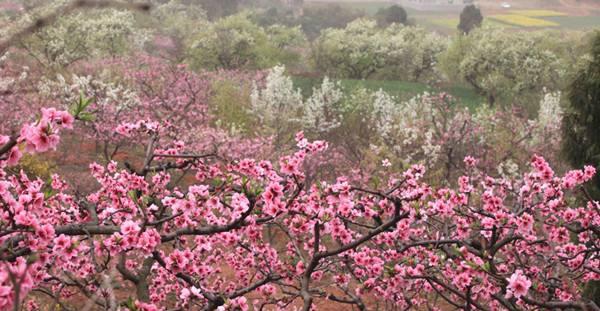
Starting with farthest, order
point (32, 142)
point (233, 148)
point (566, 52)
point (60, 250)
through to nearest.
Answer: point (566, 52) → point (233, 148) → point (60, 250) → point (32, 142)

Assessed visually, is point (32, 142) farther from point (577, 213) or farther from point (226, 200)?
point (577, 213)

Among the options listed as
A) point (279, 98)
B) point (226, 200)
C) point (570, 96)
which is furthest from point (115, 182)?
point (279, 98)

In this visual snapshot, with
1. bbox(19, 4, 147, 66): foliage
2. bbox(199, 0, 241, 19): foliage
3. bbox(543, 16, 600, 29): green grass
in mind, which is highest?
bbox(19, 4, 147, 66): foliage

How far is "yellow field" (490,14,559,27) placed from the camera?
81.9 meters

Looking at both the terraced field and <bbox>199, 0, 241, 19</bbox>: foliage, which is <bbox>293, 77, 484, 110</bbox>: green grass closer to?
the terraced field

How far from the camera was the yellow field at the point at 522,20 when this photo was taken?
81938 millimetres

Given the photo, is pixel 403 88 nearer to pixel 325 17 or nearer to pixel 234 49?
pixel 234 49

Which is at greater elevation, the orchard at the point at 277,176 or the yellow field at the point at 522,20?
the orchard at the point at 277,176

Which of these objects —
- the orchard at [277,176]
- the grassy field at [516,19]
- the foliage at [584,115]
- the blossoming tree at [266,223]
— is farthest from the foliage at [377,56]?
the blossoming tree at [266,223]

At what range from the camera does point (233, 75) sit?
36531 mm

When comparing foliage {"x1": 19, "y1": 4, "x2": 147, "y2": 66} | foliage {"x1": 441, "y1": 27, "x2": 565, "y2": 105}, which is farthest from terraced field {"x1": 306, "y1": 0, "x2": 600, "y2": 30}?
foliage {"x1": 19, "y1": 4, "x2": 147, "y2": 66}

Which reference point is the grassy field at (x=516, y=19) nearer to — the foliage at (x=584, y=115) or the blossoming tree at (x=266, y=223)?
the foliage at (x=584, y=115)

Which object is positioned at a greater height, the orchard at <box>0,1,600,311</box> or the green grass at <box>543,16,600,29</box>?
the orchard at <box>0,1,600,311</box>

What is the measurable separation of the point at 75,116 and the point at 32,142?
0.42m
